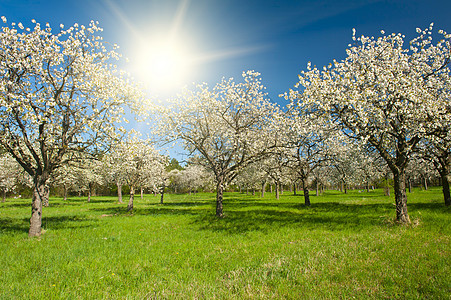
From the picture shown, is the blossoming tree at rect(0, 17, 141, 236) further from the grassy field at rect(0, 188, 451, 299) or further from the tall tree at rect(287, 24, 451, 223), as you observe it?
the tall tree at rect(287, 24, 451, 223)

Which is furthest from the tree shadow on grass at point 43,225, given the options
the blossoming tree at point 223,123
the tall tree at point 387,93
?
the tall tree at point 387,93

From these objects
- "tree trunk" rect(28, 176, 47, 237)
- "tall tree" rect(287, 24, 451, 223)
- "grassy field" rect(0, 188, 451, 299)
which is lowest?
"grassy field" rect(0, 188, 451, 299)

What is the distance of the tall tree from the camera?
38.5 feet

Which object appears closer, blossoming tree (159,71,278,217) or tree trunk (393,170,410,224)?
tree trunk (393,170,410,224)

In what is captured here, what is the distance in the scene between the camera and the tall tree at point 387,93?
11734 mm

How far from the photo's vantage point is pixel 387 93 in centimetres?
1264

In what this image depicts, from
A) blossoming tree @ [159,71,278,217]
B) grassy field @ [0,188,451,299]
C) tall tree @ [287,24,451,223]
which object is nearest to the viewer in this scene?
grassy field @ [0,188,451,299]

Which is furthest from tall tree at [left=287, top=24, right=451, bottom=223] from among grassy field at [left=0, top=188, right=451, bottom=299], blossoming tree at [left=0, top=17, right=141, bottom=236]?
blossoming tree at [left=0, top=17, right=141, bottom=236]

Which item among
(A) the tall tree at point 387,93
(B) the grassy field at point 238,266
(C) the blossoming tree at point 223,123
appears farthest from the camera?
(C) the blossoming tree at point 223,123

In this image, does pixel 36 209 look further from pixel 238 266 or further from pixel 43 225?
pixel 238 266

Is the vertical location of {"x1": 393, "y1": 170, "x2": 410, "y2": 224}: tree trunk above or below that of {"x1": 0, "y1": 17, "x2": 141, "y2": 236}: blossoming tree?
below

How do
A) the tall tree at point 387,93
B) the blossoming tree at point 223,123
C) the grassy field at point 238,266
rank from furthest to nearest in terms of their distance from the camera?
the blossoming tree at point 223,123 → the tall tree at point 387,93 → the grassy field at point 238,266

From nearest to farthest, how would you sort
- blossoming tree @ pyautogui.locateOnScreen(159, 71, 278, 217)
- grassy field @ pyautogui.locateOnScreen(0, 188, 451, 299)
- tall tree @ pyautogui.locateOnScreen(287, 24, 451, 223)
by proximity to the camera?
grassy field @ pyautogui.locateOnScreen(0, 188, 451, 299) → tall tree @ pyautogui.locateOnScreen(287, 24, 451, 223) → blossoming tree @ pyautogui.locateOnScreen(159, 71, 278, 217)

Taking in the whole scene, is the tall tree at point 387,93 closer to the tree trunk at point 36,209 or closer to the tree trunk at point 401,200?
the tree trunk at point 401,200
